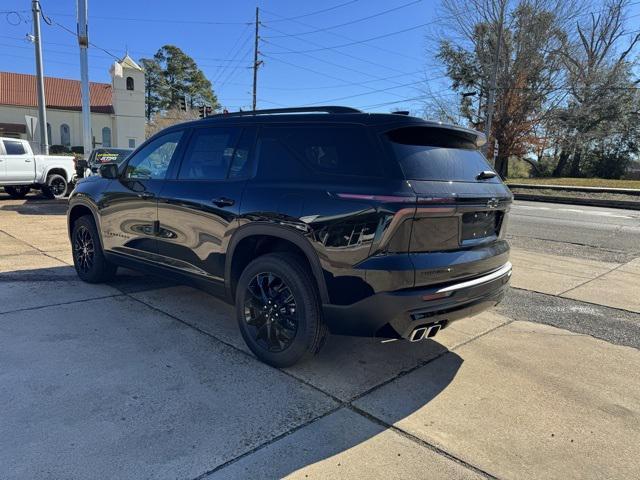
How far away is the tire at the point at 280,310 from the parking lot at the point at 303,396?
0.59ft

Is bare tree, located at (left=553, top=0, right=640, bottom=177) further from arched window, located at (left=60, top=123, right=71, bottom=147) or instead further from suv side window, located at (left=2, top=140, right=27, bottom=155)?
arched window, located at (left=60, top=123, right=71, bottom=147)

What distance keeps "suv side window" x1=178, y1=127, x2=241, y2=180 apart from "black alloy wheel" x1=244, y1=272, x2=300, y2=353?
994mm

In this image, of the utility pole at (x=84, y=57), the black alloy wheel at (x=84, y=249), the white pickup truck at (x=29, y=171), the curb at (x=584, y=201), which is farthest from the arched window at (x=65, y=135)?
the black alloy wheel at (x=84, y=249)

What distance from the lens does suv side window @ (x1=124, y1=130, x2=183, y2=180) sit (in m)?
4.56

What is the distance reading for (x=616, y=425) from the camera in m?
2.96

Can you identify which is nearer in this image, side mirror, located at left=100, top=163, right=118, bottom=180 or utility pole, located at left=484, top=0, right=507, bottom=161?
side mirror, located at left=100, top=163, right=118, bottom=180

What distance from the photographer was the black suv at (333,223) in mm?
2967

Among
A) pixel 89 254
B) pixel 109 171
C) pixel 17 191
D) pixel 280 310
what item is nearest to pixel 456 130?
pixel 280 310

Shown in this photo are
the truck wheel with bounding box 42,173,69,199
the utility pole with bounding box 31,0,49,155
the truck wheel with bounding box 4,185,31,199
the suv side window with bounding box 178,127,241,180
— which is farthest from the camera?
the utility pole with bounding box 31,0,49,155

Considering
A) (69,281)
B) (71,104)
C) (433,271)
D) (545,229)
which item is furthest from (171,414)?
(71,104)

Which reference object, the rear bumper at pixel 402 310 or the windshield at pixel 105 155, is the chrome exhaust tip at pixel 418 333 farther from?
the windshield at pixel 105 155

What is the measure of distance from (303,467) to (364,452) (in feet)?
1.15

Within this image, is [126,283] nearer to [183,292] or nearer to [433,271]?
[183,292]

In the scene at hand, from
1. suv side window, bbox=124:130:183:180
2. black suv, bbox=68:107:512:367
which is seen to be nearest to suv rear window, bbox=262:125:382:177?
black suv, bbox=68:107:512:367
